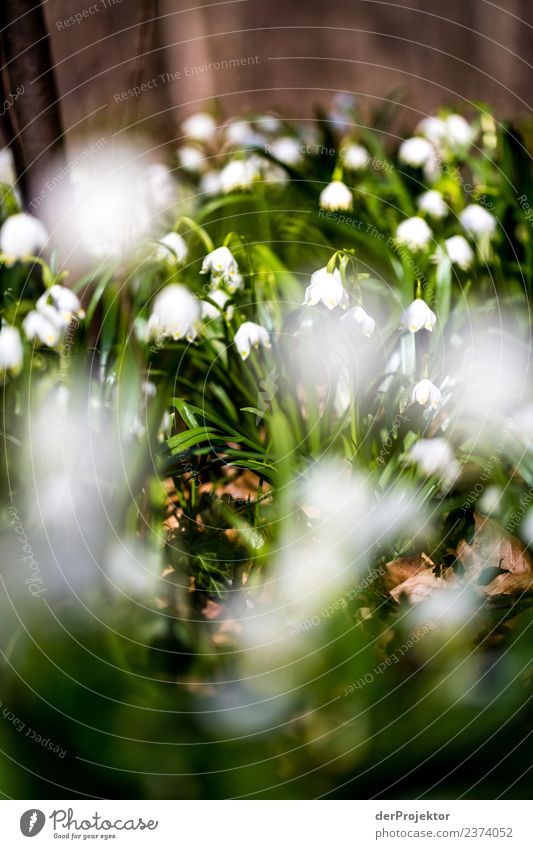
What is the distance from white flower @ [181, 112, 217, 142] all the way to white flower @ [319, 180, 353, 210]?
33 centimetres

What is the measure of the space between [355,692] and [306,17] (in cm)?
105

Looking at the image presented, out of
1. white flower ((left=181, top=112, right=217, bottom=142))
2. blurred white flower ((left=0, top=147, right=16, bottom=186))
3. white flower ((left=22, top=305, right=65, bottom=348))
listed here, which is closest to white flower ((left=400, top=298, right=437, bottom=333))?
white flower ((left=22, top=305, right=65, bottom=348))

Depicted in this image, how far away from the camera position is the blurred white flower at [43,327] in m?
0.76

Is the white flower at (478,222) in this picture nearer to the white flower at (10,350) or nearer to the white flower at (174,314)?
the white flower at (174,314)

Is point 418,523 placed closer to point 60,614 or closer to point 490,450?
point 490,450

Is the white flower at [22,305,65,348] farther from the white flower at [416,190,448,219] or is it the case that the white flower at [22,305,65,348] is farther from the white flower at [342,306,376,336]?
the white flower at [416,190,448,219]

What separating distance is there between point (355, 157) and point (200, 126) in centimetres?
26

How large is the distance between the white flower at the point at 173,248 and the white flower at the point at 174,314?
0.05m

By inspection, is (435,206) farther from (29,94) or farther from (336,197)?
(29,94)

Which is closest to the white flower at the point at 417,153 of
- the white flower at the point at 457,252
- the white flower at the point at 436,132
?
the white flower at the point at 436,132

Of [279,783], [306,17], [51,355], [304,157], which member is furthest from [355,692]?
[306,17]

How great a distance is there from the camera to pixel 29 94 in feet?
2.57

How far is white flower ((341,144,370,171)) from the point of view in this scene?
1.09 metres
